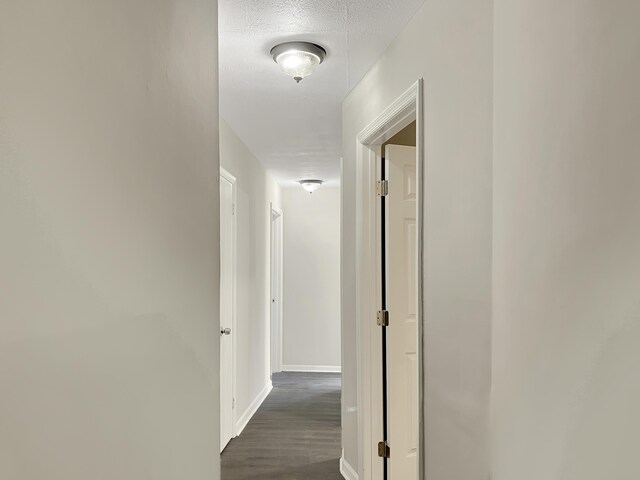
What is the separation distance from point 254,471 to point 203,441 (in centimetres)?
221

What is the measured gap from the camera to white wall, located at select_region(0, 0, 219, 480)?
2.26 feet

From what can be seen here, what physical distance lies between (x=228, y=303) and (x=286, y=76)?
1.92 metres

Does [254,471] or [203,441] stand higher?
[203,441]

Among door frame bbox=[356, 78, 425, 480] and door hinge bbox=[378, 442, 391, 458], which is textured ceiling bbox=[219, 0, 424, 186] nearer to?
door frame bbox=[356, 78, 425, 480]

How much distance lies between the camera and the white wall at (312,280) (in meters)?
6.98

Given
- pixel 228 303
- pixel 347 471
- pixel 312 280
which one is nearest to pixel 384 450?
pixel 347 471

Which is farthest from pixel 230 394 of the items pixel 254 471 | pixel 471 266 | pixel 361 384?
pixel 471 266

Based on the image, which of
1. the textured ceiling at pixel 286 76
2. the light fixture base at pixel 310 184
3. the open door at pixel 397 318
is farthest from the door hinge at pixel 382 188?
the light fixture base at pixel 310 184

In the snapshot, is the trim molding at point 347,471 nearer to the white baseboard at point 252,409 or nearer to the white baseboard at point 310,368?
the white baseboard at point 252,409

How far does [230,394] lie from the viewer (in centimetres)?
407

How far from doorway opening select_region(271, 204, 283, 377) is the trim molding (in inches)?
137

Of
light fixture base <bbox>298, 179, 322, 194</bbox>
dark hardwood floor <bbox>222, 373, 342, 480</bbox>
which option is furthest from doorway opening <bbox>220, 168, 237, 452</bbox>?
light fixture base <bbox>298, 179, 322, 194</bbox>

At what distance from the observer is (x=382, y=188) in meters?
3.07

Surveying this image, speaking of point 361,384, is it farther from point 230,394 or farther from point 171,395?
point 171,395
